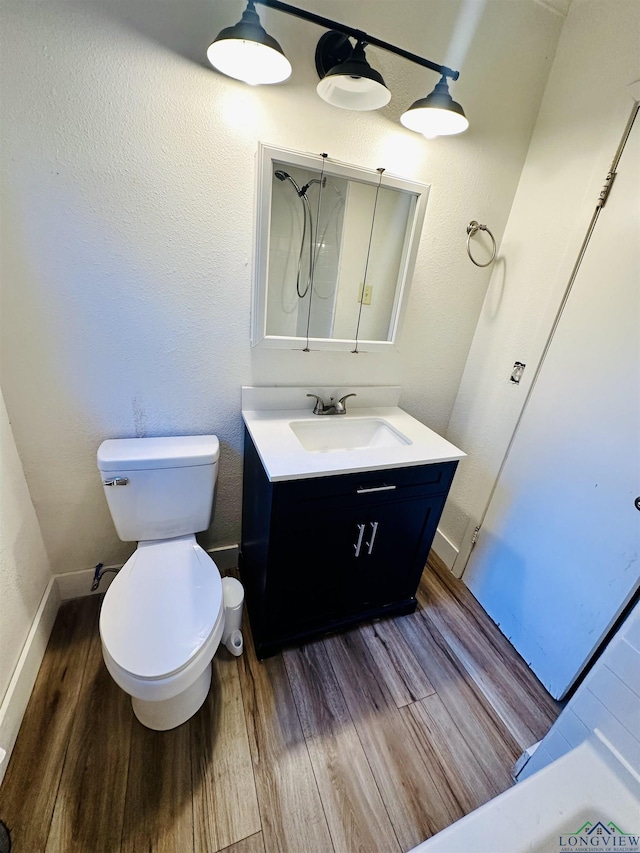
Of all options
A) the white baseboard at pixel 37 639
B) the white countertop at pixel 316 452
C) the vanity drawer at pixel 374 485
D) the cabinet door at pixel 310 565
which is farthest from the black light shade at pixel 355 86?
the white baseboard at pixel 37 639

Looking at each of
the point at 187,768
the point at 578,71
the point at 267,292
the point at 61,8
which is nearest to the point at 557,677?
the point at 187,768

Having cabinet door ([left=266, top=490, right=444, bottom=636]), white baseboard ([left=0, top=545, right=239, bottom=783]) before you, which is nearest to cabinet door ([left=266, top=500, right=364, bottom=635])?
cabinet door ([left=266, top=490, right=444, bottom=636])

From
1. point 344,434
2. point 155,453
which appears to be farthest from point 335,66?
point 155,453

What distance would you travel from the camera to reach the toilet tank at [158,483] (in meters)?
1.19

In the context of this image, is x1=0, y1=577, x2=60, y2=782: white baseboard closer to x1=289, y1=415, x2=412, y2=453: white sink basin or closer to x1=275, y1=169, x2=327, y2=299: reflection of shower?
x1=289, y1=415, x2=412, y2=453: white sink basin

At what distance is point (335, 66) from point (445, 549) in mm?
2086

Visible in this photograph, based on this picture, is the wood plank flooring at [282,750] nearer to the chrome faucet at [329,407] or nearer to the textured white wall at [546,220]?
the textured white wall at [546,220]

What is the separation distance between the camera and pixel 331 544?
123cm

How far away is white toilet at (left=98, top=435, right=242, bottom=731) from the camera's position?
3.02 ft

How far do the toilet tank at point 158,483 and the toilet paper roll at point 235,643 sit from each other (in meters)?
0.44

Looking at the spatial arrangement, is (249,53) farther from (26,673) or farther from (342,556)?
(26,673)

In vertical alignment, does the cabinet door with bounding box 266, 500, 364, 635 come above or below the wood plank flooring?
above

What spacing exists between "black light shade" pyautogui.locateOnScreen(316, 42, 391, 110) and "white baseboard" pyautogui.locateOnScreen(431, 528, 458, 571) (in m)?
1.83

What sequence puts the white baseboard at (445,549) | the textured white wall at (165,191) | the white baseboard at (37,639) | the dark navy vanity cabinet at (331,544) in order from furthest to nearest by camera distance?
1. the white baseboard at (445,549)
2. the dark navy vanity cabinet at (331,544)
3. the white baseboard at (37,639)
4. the textured white wall at (165,191)
